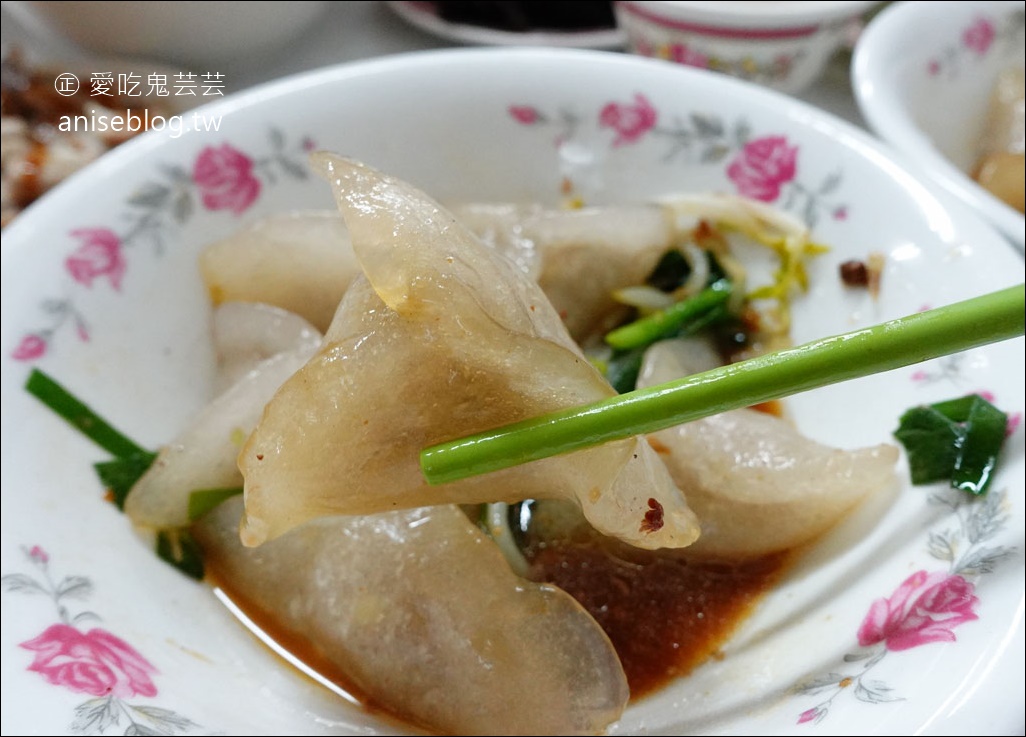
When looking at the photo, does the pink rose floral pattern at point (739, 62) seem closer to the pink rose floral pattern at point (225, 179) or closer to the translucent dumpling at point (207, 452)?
the pink rose floral pattern at point (225, 179)

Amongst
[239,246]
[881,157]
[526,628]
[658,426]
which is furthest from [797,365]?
[239,246]

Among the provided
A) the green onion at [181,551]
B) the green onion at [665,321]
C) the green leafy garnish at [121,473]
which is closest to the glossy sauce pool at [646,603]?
the green onion at [181,551]

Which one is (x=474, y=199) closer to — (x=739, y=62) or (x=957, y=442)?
(x=739, y=62)

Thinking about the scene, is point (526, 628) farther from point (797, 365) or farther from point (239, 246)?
point (239, 246)

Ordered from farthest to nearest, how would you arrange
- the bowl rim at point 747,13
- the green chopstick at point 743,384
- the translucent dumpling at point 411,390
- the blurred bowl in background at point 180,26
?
the blurred bowl in background at point 180,26, the bowl rim at point 747,13, the translucent dumpling at point 411,390, the green chopstick at point 743,384

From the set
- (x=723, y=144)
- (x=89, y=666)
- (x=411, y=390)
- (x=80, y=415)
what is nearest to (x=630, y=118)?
(x=723, y=144)

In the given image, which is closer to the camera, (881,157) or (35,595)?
(35,595)
